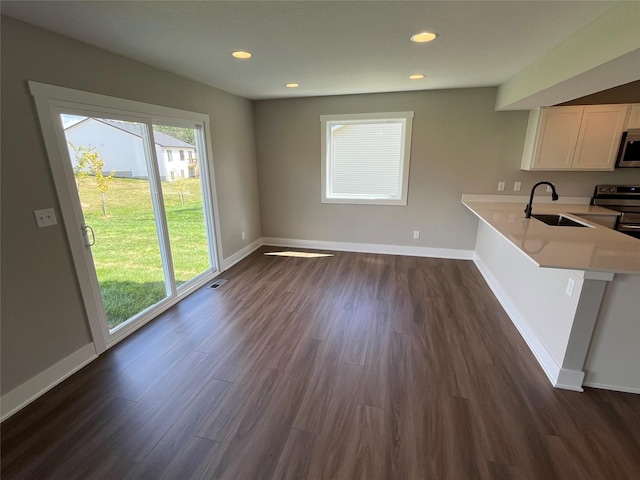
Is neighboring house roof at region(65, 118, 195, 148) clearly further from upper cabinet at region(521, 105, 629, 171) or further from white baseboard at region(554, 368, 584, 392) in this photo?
upper cabinet at region(521, 105, 629, 171)

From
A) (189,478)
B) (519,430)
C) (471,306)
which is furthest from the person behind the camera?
(471,306)

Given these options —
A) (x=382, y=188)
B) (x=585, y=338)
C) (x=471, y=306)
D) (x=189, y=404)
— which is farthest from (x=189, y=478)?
(x=382, y=188)

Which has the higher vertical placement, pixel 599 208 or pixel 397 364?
pixel 599 208

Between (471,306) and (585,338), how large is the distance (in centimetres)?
128

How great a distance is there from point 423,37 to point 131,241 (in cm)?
308

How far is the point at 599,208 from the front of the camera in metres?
3.74

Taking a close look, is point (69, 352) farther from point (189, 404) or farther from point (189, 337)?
point (189, 404)

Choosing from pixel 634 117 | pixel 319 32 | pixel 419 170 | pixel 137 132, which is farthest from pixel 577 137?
pixel 137 132

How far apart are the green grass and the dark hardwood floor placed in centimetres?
36

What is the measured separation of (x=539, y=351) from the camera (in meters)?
2.40

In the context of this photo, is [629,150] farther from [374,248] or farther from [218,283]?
[218,283]

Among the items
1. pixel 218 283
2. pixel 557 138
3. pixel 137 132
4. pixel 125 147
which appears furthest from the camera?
pixel 218 283

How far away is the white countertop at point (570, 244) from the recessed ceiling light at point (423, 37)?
1.66 metres

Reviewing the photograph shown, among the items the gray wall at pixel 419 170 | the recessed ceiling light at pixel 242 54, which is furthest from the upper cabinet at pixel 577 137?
the recessed ceiling light at pixel 242 54
